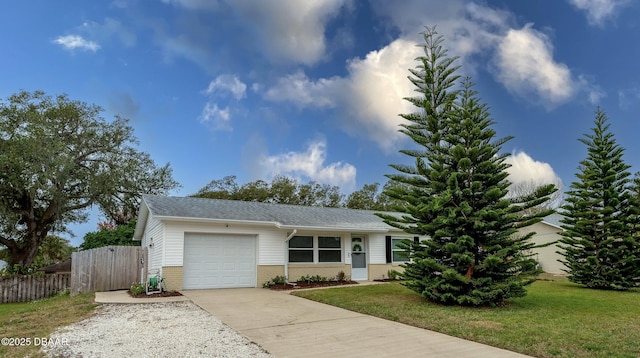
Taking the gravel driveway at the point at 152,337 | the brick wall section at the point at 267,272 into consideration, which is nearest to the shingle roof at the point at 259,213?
the brick wall section at the point at 267,272

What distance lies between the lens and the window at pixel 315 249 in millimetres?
16672

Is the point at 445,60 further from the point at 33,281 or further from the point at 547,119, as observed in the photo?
the point at 33,281

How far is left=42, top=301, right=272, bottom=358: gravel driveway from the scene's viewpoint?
5734 millimetres

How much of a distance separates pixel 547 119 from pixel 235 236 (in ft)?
48.8

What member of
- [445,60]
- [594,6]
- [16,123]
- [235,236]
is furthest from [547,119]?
[16,123]

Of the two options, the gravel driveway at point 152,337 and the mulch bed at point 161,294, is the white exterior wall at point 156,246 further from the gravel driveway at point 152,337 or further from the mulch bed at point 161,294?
the gravel driveway at point 152,337

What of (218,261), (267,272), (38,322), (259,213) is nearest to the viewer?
(38,322)

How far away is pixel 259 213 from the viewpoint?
16.8m

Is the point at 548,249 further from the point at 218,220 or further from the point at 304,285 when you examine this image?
the point at 218,220

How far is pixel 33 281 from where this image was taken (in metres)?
16.4

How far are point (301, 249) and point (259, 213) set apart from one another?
2.33 m

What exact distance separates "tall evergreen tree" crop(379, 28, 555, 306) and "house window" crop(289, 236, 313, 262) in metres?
6.41

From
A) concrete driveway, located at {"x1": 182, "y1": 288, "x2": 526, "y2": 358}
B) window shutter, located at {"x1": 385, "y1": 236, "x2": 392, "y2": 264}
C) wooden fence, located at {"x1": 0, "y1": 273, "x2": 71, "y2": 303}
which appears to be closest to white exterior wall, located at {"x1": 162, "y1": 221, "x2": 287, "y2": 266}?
concrete driveway, located at {"x1": 182, "y1": 288, "x2": 526, "y2": 358}

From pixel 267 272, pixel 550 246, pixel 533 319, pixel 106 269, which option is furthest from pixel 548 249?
pixel 106 269
